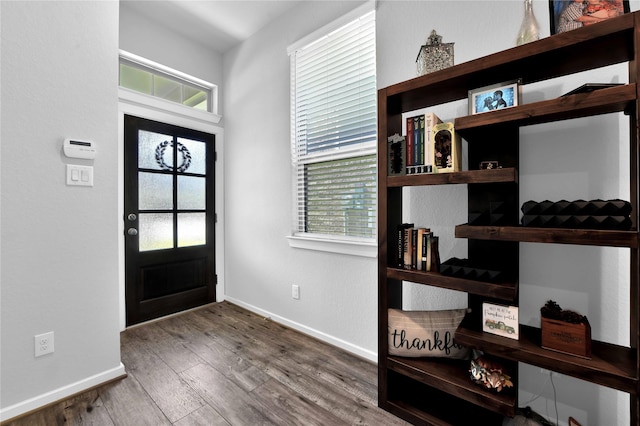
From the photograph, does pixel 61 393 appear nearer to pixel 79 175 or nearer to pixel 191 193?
pixel 79 175

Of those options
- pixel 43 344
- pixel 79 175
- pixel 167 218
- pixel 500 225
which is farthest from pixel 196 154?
pixel 500 225

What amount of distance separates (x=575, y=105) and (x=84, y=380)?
2.75m

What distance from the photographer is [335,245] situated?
2.15 meters

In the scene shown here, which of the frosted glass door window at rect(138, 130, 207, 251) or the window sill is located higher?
the frosted glass door window at rect(138, 130, 207, 251)

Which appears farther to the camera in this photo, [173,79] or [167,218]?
[173,79]

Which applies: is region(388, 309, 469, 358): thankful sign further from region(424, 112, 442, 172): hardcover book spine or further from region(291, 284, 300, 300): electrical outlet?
region(291, 284, 300, 300): electrical outlet

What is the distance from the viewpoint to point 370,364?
1916 mm

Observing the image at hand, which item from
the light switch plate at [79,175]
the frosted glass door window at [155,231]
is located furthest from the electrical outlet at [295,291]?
→ the light switch plate at [79,175]

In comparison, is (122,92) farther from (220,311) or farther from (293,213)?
(220,311)

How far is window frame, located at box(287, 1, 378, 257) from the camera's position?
1.96 metres

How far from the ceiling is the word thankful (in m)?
2.69

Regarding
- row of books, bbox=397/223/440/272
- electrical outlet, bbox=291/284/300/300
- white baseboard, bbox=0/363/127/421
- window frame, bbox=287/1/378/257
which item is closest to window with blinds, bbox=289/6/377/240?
window frame, bbox=287/1/378/257

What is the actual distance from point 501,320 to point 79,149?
7.74ft

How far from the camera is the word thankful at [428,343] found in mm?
1388
